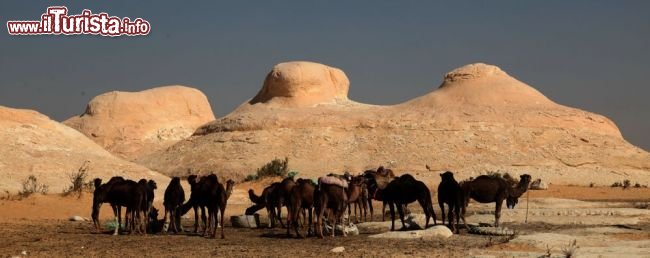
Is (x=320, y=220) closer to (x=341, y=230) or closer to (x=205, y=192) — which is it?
(x=341, y=230)

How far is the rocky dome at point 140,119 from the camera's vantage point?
80.9 metres

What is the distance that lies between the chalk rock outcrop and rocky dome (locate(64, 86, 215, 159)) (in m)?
19.6

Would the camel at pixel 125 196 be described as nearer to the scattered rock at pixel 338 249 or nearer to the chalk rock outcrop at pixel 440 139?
the scattered rock at pixel 338 249

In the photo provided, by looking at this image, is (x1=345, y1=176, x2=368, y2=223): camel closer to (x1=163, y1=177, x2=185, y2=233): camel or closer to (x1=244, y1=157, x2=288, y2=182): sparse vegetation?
(x1=163, y1=177, x2=185, y2=233): camel

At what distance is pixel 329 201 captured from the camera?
732 inches

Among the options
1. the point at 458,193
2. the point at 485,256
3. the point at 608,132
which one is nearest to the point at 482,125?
the point at 608,132

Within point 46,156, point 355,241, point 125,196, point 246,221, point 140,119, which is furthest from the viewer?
point 140,119

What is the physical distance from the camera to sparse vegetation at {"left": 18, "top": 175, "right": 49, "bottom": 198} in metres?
29.6

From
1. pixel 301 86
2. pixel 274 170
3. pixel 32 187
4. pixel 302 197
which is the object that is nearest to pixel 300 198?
pixel 302 197

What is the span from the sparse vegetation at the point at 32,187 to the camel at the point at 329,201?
14.2m

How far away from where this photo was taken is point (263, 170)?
150 ft

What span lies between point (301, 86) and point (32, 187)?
1419 inches

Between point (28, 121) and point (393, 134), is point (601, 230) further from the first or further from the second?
point (393, 134)

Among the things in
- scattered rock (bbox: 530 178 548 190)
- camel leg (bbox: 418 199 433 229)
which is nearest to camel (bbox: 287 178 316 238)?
camel leg (bbox: 418 199 433 229)
